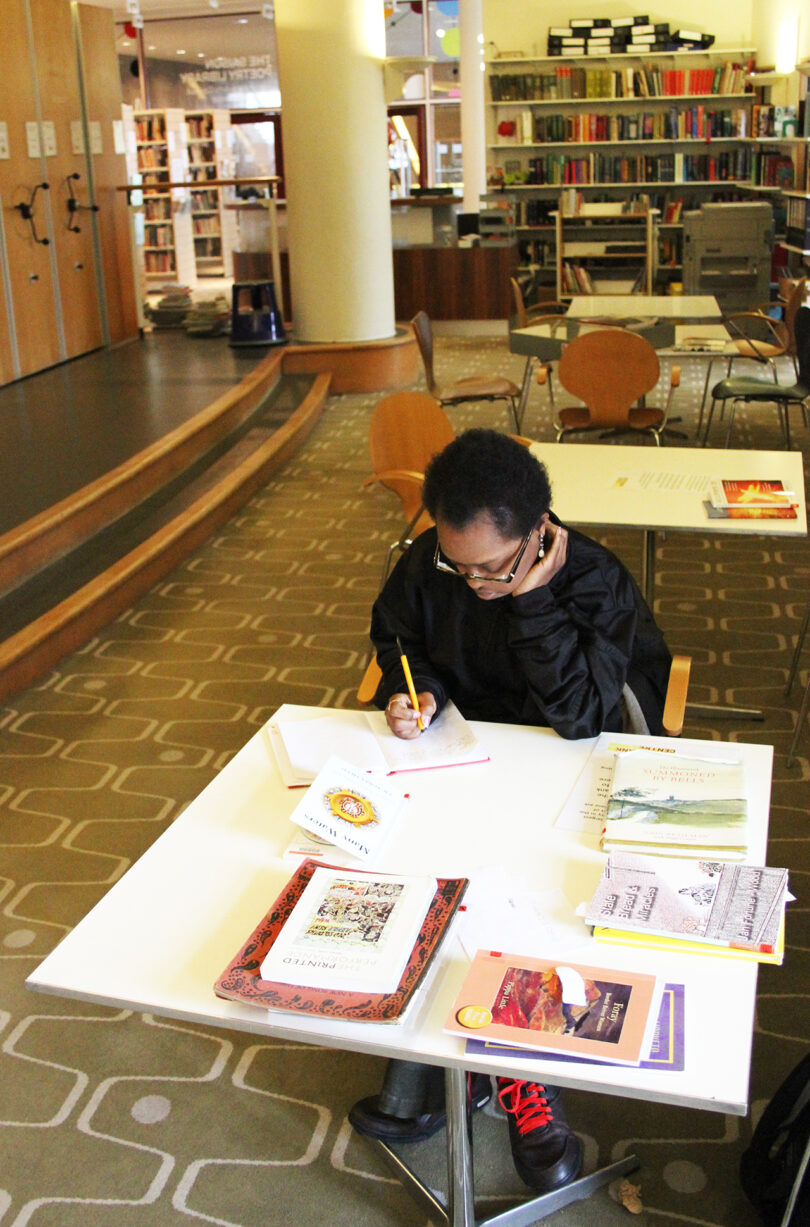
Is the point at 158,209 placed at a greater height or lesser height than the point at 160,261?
greater

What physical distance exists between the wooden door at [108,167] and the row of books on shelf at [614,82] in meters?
4.12

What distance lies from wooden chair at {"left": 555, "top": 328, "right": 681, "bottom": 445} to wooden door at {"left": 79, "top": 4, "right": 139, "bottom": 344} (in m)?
5.10

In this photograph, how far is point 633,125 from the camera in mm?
11406

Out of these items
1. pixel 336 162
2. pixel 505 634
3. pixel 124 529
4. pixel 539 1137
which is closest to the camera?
pixel 539 1137

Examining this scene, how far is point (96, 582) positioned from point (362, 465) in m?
2.55

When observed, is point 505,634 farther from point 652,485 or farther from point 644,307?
point 644,307

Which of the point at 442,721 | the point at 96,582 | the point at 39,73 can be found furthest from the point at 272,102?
the point at 442,721

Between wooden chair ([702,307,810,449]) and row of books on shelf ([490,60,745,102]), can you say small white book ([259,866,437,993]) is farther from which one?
row of books on shelf ([490,60,745,102])

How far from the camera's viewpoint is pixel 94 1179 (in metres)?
2.01

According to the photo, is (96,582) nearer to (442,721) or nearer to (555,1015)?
(442,721)

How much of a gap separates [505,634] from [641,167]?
1062 centimetres

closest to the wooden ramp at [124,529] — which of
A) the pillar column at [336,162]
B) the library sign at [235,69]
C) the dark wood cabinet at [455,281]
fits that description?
the pillar column at [336,162]

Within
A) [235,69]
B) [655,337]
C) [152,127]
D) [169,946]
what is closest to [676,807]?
[169,946]

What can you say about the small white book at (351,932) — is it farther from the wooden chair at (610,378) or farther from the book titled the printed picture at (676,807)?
the wooden chair at (610,378)
